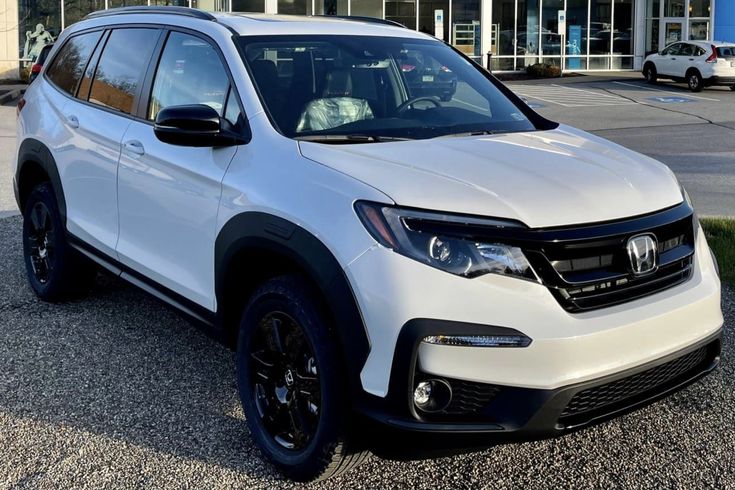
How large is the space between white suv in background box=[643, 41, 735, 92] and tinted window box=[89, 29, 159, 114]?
2652 cm

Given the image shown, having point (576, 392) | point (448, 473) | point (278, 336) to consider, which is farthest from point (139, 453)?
point (576, 392)

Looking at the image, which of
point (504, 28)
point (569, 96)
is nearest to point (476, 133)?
point (569, 96)

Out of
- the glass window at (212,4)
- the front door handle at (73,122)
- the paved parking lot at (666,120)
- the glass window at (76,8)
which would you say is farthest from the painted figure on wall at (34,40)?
the front door handle at (73,122)

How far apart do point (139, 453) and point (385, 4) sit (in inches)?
1285

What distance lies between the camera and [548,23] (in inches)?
1443

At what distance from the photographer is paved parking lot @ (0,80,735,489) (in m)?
3.57

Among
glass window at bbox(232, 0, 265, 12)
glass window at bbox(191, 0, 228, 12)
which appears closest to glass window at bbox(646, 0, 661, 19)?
glass window at bbox(232, 0, 265, 12)

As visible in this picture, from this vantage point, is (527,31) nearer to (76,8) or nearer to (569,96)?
(569,96)

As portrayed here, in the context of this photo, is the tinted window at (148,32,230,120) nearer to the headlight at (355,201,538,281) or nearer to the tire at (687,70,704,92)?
the headlight at (355,201,538,281)

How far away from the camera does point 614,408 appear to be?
3146 millimetres

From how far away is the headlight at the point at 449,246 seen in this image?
2.97 m

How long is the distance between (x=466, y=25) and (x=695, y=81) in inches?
400

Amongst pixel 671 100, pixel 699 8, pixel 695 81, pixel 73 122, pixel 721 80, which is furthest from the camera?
pixel 699 8

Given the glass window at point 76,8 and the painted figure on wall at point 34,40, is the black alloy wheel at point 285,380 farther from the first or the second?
the painted figure on wall at point 34,40
